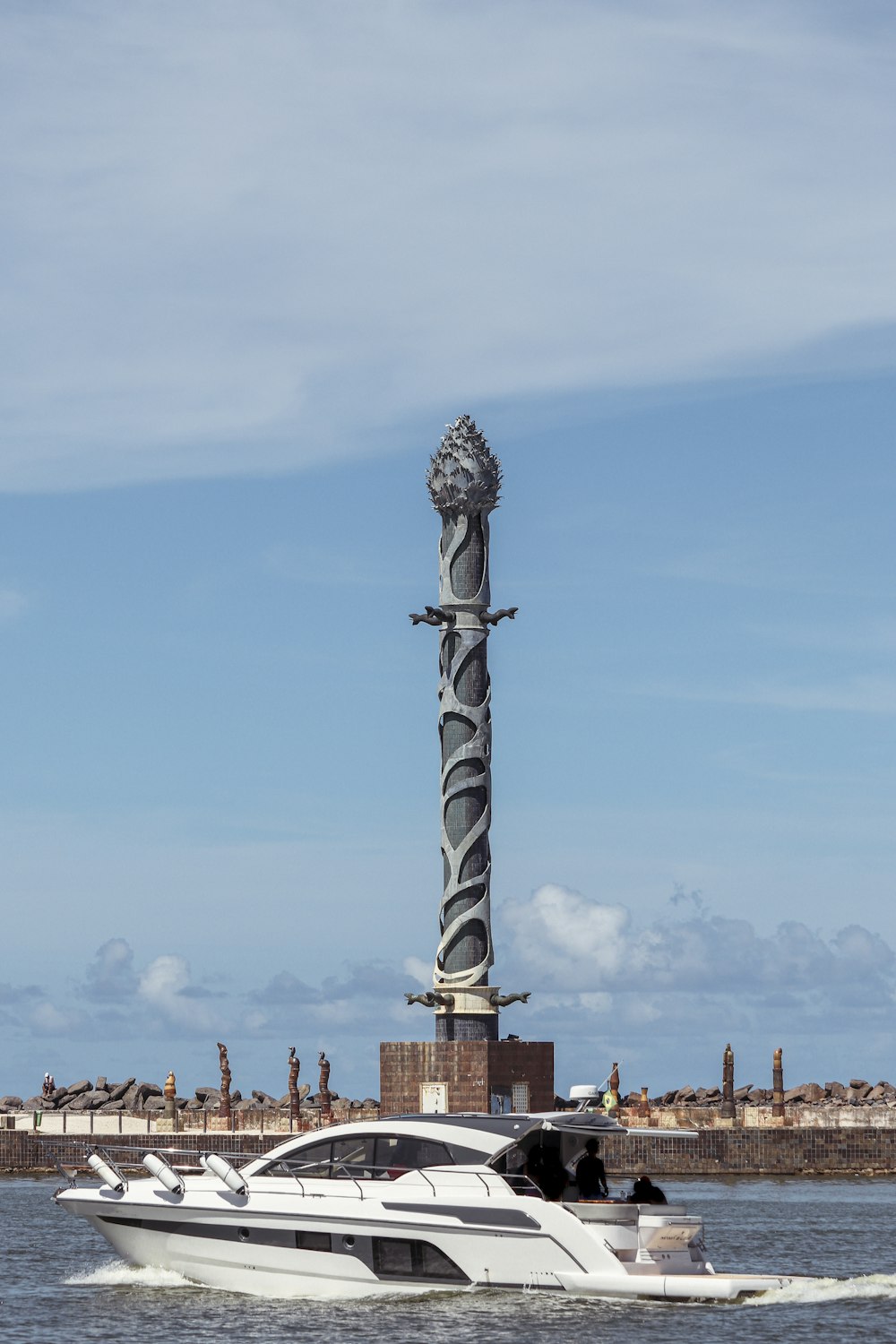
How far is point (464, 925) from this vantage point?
205 feet

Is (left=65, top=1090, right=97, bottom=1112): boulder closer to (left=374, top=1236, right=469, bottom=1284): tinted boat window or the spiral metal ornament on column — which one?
the spiral metal ornament on column

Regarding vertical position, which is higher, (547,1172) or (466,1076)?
(466,1076)

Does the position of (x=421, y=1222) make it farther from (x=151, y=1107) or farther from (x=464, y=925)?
(x=151, y=1107)

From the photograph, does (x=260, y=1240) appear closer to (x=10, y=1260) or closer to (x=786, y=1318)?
(x=786, y=1318)

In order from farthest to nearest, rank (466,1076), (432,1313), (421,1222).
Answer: (466,1076)
(421,1222)
(432,1313)

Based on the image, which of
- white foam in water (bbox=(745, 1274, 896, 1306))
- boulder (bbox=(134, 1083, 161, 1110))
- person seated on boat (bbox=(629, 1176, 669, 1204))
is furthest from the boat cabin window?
boulder (bbox=(134, 1083, 161, 1110))

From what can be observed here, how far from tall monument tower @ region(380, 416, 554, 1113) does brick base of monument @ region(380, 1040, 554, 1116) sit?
0.02 metres

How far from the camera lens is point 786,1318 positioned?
31.3 metres

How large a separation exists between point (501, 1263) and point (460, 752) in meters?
32.7

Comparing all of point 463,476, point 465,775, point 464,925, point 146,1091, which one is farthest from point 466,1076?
point 146,1091

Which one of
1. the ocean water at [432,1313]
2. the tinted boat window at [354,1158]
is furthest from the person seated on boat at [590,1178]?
the tinted boat window at [354,1158]

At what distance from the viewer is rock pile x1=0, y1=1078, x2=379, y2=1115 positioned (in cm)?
8031

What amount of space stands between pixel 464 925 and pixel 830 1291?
3088 centimetres

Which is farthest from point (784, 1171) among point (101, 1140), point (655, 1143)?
point (101, 1140)
